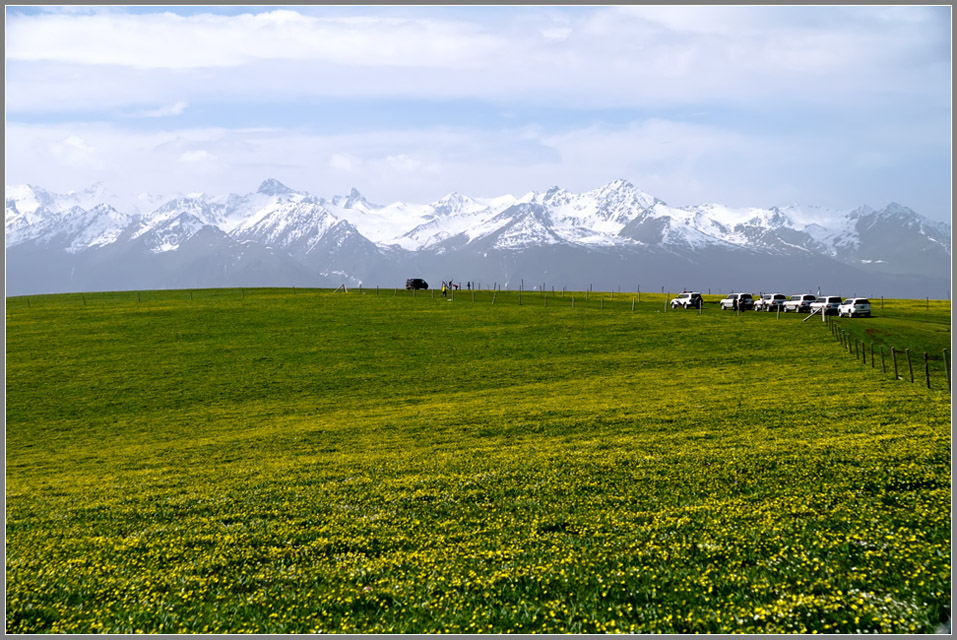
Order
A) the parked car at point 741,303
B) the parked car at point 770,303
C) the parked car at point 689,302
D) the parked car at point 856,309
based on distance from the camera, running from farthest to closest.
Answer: the parked car at point 689,302, the parked car at point 741,303, the parked car at point 770,303, the parked car at point 856,309

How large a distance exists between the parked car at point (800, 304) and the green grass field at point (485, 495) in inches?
1236

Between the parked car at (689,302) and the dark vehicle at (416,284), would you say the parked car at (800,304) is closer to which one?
the parked car at (689,302)

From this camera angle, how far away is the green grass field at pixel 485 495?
14.3 meters

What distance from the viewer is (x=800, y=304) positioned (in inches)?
3787

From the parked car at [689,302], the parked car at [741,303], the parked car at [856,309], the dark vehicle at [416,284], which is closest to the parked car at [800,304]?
the parked car at [741,303]

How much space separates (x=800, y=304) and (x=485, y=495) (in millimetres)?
86901

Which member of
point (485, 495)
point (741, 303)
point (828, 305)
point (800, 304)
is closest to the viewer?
point (485, 495)

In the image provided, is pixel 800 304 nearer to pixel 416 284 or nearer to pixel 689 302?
pixel 689 302

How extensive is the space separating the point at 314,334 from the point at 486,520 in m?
62.0

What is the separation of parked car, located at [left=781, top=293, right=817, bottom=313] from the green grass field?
31391 mm

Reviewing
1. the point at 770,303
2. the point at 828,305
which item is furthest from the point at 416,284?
the point at 828,305

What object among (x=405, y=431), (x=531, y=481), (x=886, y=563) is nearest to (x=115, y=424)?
(x=405, y=431)

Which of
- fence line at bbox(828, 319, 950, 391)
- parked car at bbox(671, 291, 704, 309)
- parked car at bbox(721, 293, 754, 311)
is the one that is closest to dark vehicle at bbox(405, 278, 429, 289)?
parked car at bbox(671, 291, 704, 309)

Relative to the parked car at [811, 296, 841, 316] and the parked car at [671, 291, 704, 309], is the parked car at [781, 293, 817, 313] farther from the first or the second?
the parked car at [671, 291, 704, 309]
